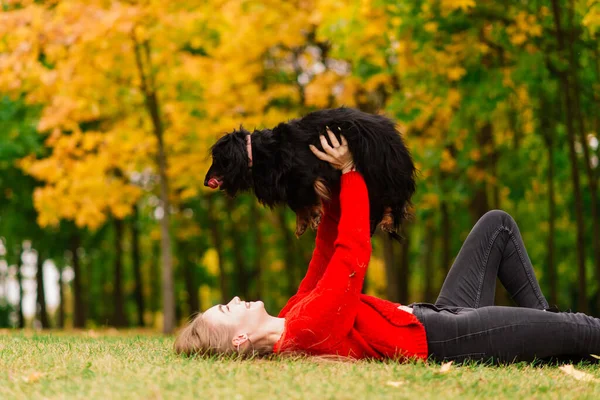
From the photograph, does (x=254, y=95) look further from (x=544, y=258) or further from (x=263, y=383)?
(x=263, y=383)

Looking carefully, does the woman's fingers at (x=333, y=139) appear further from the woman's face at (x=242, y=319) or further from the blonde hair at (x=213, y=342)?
the blonde hair at (x=213, y=342)

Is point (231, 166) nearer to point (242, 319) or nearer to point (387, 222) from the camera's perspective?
point (242, 319)

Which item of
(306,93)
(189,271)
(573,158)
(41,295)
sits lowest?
(41,295)

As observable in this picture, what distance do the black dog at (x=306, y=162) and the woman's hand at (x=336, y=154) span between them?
3cm

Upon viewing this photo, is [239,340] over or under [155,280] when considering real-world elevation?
over

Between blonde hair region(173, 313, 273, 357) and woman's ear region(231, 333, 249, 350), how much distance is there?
0.02 metres

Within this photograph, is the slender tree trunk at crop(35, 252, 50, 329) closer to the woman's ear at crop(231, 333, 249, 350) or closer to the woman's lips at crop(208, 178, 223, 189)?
the woman's ear at crop(231, 333, 249, 350)

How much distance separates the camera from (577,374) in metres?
4.32

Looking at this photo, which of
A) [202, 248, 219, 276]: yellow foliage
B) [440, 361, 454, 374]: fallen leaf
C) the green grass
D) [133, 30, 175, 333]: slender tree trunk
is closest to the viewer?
the green grass

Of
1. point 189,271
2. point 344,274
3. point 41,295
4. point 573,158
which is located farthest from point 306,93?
point 41,295

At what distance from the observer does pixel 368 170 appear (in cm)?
450

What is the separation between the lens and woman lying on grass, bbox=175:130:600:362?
14.2 ft

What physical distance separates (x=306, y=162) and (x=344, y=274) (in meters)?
0.71

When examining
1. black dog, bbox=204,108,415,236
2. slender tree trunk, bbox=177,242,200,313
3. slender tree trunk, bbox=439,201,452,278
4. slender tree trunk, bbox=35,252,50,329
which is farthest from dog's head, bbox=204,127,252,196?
slender tree trunk, bbox=35,252,50,329
